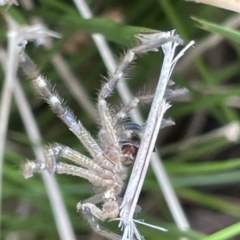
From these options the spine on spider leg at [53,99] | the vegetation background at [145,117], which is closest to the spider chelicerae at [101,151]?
the spine on spider leg at [53,99]

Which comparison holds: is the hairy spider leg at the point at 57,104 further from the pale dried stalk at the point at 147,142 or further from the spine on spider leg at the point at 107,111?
the pale dried stalk at the point at 147,142

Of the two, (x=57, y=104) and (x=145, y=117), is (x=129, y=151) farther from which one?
(x=145, y=117)

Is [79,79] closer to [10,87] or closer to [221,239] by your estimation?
[10,87]

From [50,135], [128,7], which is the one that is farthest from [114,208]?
[128,7]

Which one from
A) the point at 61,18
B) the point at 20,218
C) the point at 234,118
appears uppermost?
the point at 61,18

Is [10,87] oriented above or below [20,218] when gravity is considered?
above
